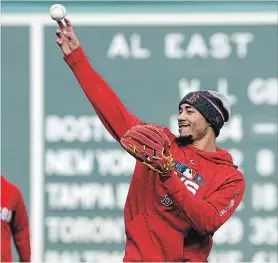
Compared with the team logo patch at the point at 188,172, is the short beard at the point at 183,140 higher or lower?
higher

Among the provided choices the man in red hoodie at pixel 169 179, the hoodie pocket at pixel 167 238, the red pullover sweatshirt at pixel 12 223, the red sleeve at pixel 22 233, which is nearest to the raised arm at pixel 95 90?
the man in red hoodie at pixel 169 179

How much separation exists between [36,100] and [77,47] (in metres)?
2.68

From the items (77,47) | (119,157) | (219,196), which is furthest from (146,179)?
(119,157)

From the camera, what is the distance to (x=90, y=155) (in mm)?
6184

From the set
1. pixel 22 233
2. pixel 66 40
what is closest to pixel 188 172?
pixel 66 40

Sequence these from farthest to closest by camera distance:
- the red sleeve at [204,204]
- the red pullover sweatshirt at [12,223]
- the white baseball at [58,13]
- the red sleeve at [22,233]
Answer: the red sleeve at [22,233], the red pullover sweatshirt at [12,223], the white baseball at [58,13], the red sleeve at [204,204]

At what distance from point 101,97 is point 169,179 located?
1.29ft

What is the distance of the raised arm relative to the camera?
11.6 ft

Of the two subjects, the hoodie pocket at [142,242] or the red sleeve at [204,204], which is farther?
the hoodie pocket at [142,242]

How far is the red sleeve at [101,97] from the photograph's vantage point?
11.6 feet

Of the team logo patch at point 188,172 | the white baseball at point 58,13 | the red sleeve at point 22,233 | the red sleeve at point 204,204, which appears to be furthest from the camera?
the red sleeve at point 22,233

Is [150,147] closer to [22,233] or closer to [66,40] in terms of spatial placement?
[66,40]

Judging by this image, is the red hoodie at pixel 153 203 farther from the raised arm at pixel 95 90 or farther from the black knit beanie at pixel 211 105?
the black knit beanie at pixel 211 105

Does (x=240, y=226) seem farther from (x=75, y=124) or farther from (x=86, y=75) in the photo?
(x=86, y=75)
